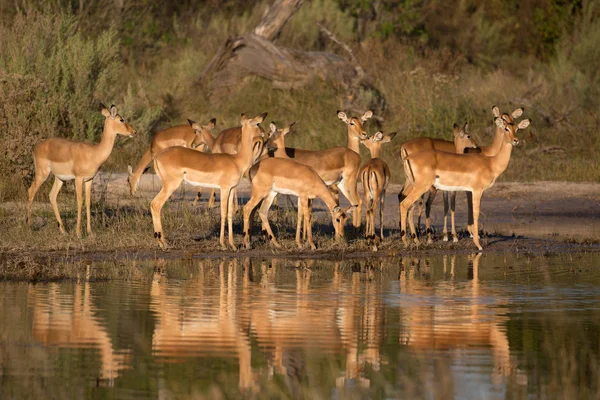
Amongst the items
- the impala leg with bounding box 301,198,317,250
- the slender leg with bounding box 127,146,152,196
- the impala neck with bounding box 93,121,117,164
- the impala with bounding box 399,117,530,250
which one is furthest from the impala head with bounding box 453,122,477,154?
the impala neck with bounding box 93,121,117,164

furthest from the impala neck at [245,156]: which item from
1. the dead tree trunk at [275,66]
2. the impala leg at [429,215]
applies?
the dead tree trunk at [275,66]

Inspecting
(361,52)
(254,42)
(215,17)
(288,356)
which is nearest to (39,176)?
(288,356)

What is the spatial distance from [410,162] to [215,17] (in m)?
18.9

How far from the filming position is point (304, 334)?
8.79 meters

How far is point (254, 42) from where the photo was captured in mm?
26062

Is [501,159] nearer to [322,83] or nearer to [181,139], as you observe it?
[181,139]

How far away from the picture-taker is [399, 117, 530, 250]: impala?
14.7 metres

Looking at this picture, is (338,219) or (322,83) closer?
(338,219)

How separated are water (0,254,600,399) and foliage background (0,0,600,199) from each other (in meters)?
7.44

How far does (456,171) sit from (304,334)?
6.36 metres

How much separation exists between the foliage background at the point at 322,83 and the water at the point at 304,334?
24.4 feet

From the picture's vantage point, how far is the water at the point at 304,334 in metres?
7.24

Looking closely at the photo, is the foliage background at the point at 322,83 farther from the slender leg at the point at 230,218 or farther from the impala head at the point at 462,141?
the slender leg at the point at 230,218

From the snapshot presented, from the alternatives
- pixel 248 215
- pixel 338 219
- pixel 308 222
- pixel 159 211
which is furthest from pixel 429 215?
pixel 159 211
